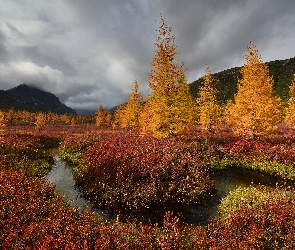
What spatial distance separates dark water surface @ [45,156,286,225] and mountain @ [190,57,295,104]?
115 m

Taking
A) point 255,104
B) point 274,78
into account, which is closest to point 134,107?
point 255,104

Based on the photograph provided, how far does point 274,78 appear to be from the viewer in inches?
5468

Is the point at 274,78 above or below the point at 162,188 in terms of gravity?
above

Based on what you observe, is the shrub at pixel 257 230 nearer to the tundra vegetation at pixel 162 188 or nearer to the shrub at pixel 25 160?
the tundra vegetation at pixel 162 188

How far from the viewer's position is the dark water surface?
472 inches

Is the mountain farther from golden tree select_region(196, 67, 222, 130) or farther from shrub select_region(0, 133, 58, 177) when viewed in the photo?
shrub select_region(0, 133, 58, 177)

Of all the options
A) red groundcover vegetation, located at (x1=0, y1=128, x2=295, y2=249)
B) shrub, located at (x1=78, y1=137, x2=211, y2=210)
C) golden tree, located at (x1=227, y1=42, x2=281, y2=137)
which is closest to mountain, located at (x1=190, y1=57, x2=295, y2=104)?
golden tree, located at (x1=227, y1=42, x2=281, y2=137)

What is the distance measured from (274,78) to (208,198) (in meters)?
146

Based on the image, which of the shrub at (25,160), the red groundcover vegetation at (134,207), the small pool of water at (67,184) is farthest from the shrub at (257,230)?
the shrub at (25,160)

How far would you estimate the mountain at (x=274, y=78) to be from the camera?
128587 millimetres

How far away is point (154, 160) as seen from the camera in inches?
658

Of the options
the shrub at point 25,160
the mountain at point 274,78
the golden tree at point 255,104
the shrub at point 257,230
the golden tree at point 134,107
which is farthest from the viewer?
the mountain at point 274,78

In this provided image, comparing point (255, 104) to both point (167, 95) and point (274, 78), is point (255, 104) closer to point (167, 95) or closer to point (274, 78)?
point (167, 95)

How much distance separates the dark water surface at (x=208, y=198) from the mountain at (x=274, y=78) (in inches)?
4518
